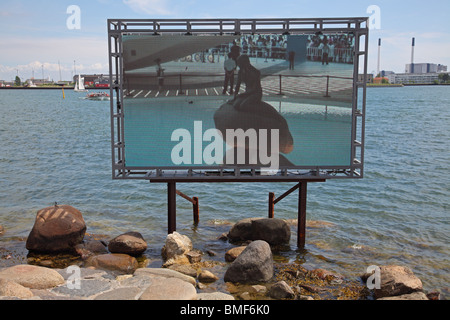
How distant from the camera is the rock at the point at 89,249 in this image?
60.1ft

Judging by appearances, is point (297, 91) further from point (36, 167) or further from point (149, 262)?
point (36, 167)

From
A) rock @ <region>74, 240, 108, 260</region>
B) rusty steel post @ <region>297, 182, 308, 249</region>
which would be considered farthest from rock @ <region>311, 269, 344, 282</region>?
rock @ <region>74, 240, 108, 260</region>

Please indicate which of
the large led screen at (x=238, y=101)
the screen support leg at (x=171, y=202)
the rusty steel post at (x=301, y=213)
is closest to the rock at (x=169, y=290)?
the large led screen at (x=238, y=101)

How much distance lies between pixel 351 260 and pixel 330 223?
5616 mm

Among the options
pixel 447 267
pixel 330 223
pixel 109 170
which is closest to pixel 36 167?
pixel 109 170

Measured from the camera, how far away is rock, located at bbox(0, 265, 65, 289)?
14125mm

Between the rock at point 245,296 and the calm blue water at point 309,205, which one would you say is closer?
the rock at point 245,296

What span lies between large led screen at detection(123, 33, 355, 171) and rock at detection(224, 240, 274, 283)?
3.29 meters

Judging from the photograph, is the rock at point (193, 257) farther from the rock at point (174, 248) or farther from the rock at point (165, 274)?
the rock at point (165, 274)

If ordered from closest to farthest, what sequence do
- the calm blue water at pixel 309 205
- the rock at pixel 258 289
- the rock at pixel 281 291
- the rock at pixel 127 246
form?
the rock at pixel 281 291 < the rock at pixel 258 289 < the rock at pixel 127 246 < the calm blue water at pixel 309 205

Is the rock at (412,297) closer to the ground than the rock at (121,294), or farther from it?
closer to the ground

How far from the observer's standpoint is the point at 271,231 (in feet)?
63.6

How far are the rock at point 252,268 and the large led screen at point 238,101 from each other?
10.8ft
